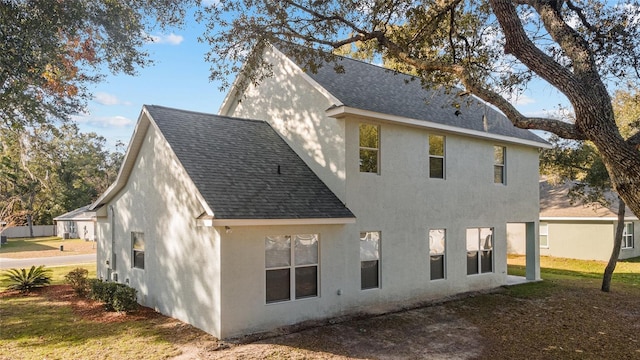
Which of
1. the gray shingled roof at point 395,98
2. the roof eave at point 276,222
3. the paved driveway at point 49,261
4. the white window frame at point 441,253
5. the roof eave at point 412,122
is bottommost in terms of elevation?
the paved driveway at point 49,261

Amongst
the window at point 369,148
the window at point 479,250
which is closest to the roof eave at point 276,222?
the window at point 369,148

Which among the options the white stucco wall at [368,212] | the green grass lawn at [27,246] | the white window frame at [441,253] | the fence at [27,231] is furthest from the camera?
the fence at [27,231]

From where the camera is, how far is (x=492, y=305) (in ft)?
43.3

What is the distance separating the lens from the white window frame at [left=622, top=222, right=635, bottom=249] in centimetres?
2655

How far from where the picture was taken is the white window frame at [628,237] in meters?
26.5

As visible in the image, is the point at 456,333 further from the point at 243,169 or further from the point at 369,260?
the point at 243,169

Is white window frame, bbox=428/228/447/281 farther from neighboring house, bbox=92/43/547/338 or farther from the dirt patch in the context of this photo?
the dirt patch

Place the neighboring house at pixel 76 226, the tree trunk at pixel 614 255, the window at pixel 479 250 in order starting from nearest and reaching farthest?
the window at pixel 479 250, the tree trunk at pixel 614 255, the neighboring house at pixel 76 226

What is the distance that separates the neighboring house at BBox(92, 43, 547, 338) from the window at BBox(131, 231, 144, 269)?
68 millimetres

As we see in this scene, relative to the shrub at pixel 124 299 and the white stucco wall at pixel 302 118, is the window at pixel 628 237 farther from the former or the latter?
the shrub at pixel 124 299

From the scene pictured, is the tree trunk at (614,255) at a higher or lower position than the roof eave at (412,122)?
lower

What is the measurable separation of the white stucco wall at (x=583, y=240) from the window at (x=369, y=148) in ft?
65.3

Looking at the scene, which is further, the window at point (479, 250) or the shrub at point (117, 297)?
the window at point (479, 250)

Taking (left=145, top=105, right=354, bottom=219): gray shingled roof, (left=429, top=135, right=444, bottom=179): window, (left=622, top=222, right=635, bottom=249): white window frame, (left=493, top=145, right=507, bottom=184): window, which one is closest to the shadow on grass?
(left=145, top=105, right=354, bottom=219): gray shingled roof
